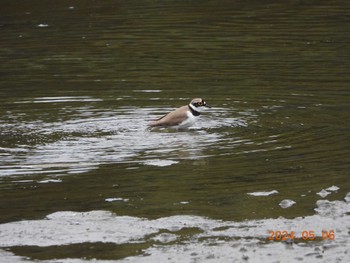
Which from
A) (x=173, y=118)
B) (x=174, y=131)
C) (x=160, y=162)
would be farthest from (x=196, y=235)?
(x=174, y=131)

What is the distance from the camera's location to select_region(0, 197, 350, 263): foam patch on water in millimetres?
8148

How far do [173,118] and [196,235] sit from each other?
17.0 ft

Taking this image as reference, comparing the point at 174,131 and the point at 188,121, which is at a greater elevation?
the point at 188,121

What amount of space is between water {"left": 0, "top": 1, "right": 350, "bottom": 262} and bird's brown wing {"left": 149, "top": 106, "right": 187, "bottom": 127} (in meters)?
0.17

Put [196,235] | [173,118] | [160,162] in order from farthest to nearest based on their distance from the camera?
[173,118]
[160,162]
[196,235]

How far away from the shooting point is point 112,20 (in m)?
24.0

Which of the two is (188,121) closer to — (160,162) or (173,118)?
(173,118)

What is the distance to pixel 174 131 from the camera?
14.0 metres

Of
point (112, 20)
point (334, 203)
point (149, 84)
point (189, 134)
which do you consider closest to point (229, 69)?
point (149, 84)

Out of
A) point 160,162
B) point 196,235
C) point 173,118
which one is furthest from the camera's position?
point 173,118

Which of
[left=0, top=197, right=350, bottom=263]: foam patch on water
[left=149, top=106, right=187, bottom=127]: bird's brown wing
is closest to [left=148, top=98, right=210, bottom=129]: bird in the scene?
[left=149, top=106, right=187, bottom=127]: bird's brown wing

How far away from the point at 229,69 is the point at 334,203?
887cm

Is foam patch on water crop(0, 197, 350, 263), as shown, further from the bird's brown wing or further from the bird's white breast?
the bird's white breast

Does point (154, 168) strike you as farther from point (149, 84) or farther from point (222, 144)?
point (149, 84)
